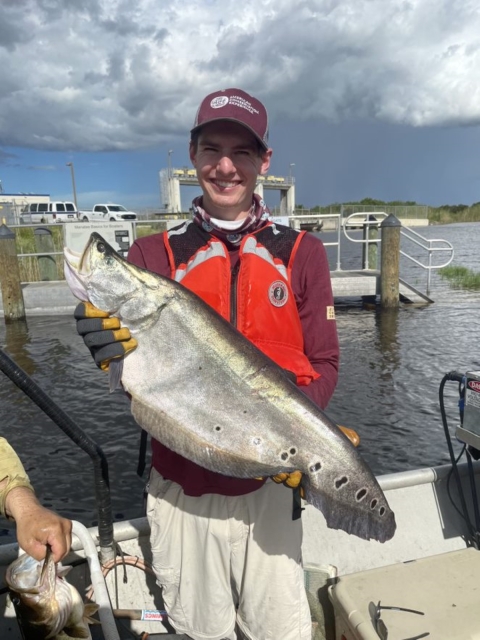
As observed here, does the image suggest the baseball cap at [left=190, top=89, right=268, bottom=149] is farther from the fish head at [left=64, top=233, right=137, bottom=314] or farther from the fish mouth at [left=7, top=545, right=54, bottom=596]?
the fish mouth at [left=7, top=545, right=54, bottom=596]

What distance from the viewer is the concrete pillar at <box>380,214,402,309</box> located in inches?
603

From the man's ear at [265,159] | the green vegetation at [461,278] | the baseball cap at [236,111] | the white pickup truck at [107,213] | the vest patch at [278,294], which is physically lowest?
the green vegetation at [461,278]

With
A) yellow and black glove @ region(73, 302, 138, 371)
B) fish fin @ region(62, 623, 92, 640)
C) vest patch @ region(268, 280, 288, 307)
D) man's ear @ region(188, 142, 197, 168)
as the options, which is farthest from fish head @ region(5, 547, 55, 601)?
man's ear @ region(188, 142, 197, 168)

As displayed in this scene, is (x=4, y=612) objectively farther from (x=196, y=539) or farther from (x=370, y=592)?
(x=370, y=592)

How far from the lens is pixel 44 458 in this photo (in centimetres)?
741

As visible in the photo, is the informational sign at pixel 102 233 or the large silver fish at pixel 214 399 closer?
the large silver fish at pixel 214 399

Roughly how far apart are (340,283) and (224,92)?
14.2 m

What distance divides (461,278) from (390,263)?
25.5 feet

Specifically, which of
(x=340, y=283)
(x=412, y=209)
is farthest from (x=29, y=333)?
(x=412, y=209)

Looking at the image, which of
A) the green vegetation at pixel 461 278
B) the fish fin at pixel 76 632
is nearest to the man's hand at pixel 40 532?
the fish fin at pixel 76 632

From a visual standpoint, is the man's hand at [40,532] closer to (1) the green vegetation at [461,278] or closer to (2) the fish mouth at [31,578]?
(2) the fish mouth at [31,578]

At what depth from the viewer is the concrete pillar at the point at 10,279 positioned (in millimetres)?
14383

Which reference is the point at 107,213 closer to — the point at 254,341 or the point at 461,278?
the point at 461,278

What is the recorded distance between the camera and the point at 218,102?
101 inches
